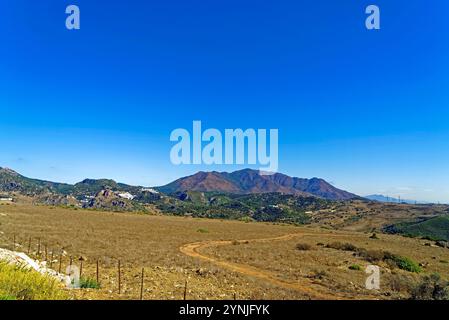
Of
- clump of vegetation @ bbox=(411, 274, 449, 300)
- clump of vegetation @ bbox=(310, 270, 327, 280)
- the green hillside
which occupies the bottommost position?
the green hillside

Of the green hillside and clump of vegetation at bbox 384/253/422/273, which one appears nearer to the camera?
clump of vegetation at bbox 384/253/422/273

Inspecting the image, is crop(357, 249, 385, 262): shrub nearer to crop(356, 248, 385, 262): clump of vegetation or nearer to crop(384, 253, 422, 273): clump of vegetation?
crop(356, 248, 385, 262): clump of vegetation

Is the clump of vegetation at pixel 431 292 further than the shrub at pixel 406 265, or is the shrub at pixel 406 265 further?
the shrub at pixel 406 265

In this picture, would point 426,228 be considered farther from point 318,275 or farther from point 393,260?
point 318,275

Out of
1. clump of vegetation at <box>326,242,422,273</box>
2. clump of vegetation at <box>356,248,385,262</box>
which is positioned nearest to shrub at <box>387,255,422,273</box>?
clump of vegetation at <box>326,242,422,273</box>

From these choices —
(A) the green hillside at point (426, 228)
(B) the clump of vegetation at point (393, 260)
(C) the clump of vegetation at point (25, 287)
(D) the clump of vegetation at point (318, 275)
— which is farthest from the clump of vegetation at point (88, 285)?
(A) the green hillside at point (426, 228)

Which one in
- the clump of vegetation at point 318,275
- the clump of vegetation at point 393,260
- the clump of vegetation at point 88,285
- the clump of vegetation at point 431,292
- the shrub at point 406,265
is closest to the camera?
the clump of vegetation at point 88,285

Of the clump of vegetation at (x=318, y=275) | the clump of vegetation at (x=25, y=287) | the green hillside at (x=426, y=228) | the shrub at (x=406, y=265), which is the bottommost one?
the green hillside at (x=426, y=228)

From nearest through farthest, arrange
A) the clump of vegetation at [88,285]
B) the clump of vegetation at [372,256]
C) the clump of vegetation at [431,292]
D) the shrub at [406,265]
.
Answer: the clump of vegetation at [88,285]
the clump of vegetation at [431,292]
the shrub at [406,265]
the clump of vegetation at [372,256]

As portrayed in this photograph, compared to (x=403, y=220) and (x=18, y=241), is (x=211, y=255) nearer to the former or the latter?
(x=18, y=241)

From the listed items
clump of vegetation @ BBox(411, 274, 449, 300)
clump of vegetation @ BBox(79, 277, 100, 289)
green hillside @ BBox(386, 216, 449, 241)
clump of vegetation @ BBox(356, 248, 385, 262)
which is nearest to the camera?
clump of vegetation @ BBox(79, 277, 100, 289)

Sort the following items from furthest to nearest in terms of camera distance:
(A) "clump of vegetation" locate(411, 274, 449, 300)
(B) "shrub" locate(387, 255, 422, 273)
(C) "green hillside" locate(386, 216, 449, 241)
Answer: (C) "green hillside" locate(386, 216, 449, 241) → (B) "shrub" locate(387, 255, 422, 273) → (A) "clump of vegetation" locate(411, 274, 449, 300)

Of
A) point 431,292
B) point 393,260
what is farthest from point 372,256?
point 431,292

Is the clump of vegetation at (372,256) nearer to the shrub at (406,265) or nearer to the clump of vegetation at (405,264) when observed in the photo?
the clump of vegetation at (405,264)
